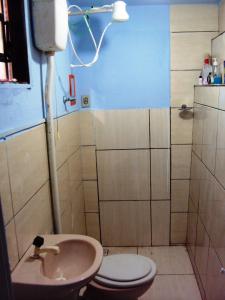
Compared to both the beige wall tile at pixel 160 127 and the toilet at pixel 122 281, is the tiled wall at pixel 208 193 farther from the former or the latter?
the toilet at pixel 122 281

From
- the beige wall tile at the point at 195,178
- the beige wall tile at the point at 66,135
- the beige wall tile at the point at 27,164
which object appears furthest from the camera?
the beige wall tile at the point at 195,178

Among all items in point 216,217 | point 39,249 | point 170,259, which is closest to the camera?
point 39,249

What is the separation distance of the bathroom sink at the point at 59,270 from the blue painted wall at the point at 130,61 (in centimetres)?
127

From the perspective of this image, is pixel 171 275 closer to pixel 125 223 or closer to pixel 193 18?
pixel 125 223

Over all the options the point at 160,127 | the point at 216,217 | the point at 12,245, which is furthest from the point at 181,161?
the point at 12,245

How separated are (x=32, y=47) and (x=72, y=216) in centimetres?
121

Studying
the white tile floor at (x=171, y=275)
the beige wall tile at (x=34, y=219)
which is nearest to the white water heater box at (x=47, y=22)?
the beige wall tile at (x=34, y=219)

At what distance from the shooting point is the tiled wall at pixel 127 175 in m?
2.40

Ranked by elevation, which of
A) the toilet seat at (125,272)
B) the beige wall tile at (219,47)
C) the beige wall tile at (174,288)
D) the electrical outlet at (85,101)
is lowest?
the beige wall tile at (174,288)

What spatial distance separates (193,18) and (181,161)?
1.12 meters

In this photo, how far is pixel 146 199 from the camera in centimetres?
254

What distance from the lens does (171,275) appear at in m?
2.29

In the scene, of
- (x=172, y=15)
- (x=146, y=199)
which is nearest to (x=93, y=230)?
(x=146, y=199)

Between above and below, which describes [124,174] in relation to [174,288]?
above
